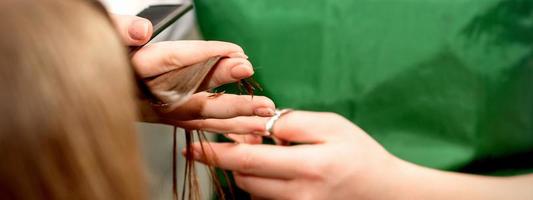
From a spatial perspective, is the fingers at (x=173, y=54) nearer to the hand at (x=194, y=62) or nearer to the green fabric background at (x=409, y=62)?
the hand at (x=194, y=62)

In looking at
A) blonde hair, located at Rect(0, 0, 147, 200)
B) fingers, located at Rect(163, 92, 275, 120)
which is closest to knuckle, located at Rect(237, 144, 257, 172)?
fingers, located at Rect(163, 92, 275, 120)

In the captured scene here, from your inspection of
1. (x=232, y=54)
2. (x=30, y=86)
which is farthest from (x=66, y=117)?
(x=232, y=54)

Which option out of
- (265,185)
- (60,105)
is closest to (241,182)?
(265,185)

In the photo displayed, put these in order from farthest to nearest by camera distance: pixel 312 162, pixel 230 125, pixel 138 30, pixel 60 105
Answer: pixel 312 162 < pixel 230 125 < pixel 138 30 < pixel 60 105

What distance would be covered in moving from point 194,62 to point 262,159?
209 millimetres

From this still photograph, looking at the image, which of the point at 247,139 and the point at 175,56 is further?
the point at 247,139

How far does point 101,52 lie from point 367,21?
39 cm

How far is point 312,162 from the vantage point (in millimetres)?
511

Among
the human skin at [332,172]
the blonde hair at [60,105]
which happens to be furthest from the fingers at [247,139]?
the blonde hair at [60,105]

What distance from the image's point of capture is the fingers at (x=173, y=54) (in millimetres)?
304

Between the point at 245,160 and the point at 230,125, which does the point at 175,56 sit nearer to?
the point at 230,125

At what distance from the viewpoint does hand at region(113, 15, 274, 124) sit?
302 millimetres

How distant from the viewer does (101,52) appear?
22cm

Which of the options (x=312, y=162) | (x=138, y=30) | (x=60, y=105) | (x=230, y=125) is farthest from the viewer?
(x=312, y=162)
